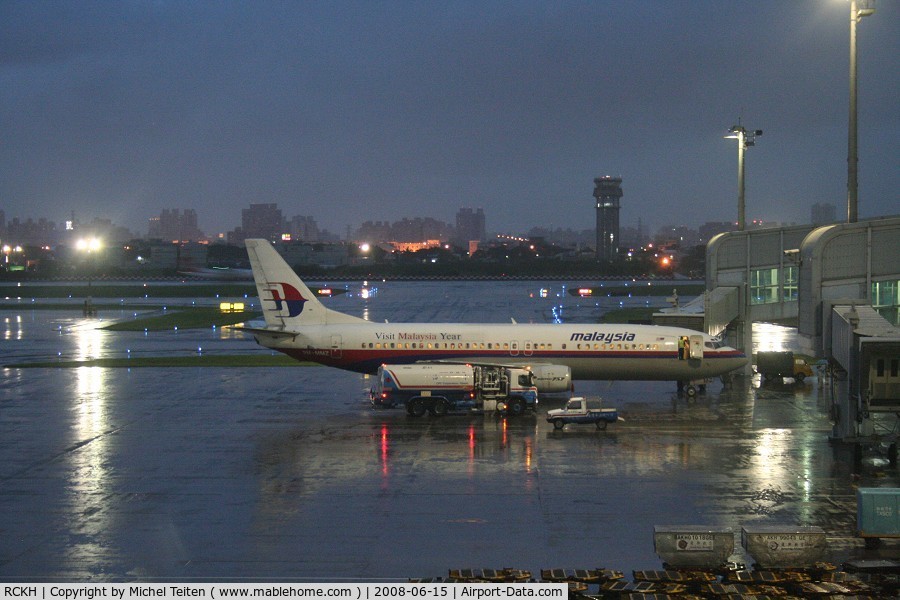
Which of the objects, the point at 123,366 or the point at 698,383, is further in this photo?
the point at 123,366

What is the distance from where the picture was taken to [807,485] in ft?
Result: 95.2

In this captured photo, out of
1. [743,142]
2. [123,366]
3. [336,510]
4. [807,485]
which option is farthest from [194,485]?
[743,142]

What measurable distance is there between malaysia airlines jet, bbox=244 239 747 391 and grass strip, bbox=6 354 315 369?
13.6m

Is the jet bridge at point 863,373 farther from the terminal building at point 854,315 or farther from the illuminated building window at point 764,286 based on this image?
the illuminated building window at point 764,286

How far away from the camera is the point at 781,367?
52281mm

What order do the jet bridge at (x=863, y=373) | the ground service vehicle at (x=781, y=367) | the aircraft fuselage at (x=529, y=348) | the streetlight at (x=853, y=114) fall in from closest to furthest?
1. the jet bridge at (x=863, y=373)
2. the streetlight at (x=853, y=114)
3. the aircraft fuselage at (x=529, y=348)
4. the ground service vehicle at (x=781, y=367)

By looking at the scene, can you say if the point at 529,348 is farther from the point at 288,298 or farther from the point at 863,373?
the point at 863,373

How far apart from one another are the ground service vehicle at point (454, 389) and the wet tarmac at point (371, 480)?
0.83 metres

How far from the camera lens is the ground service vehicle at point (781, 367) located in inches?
2057

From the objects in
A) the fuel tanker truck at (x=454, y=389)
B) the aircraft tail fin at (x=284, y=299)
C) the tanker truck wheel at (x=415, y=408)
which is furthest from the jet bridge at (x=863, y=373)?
the aircraft tail fin at (x=284, y=299)

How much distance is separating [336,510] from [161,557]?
546 cm

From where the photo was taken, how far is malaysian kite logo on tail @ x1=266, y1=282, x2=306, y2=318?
48.4 m

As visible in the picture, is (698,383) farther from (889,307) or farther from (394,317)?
(394,317)


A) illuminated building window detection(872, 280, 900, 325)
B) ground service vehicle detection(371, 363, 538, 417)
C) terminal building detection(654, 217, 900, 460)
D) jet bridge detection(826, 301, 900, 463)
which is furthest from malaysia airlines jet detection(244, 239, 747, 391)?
jet bridge detection(826, 301, 900, 463)
